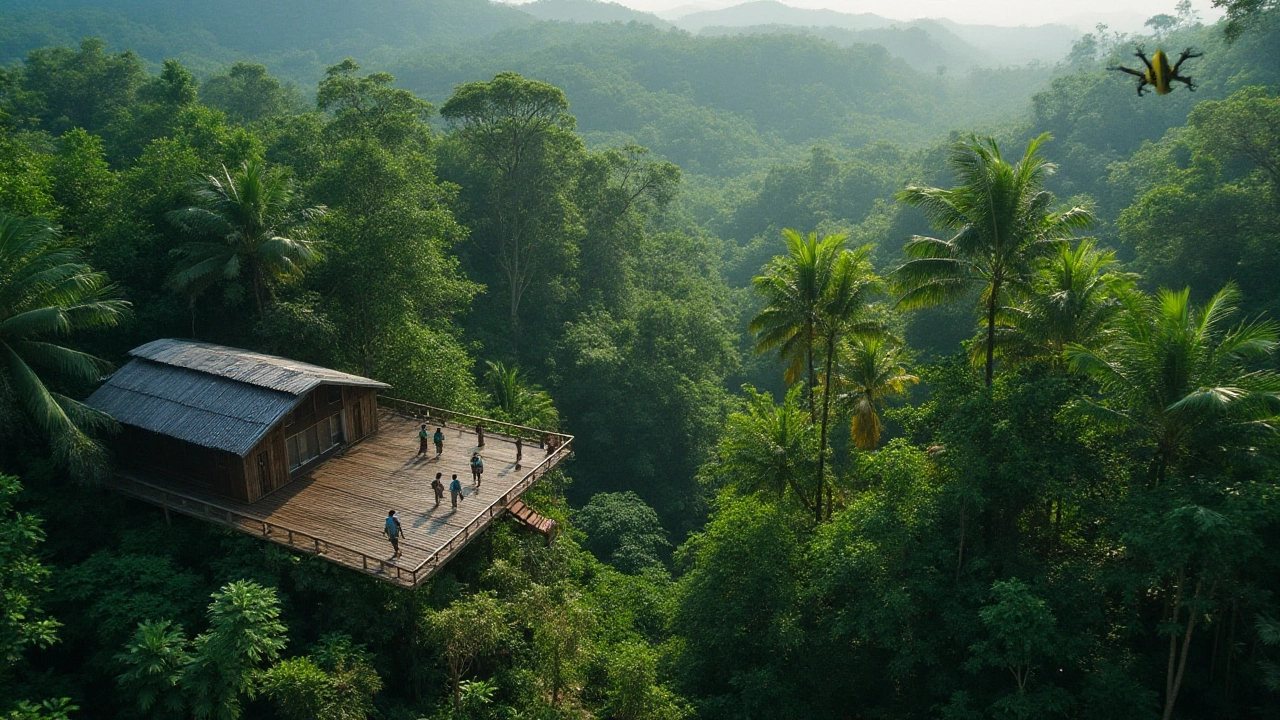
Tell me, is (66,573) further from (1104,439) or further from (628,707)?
(1104,439)

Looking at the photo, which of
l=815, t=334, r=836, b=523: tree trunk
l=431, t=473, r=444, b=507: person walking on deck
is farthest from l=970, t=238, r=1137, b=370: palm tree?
l=431, t=473, r=444, b=507: person walking on deck

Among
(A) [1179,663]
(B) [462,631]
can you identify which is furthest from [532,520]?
(A) [1179,663]

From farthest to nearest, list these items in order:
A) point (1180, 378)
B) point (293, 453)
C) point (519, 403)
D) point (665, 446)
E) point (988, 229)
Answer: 1. point (665, 446)
2. point (519, 403)
3. point (293, 453)
4. point (988, 229)
5. point (1180, 378)

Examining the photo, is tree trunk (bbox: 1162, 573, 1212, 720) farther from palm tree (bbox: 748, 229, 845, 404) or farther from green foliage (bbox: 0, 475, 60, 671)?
green foliage (bbox: 0, 475, 60, 671)

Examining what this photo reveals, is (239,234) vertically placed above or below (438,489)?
above

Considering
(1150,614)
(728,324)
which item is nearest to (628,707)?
(1150,614)

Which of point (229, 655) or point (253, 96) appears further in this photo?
point (253, 96)

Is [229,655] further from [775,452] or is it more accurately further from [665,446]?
[665,446]
